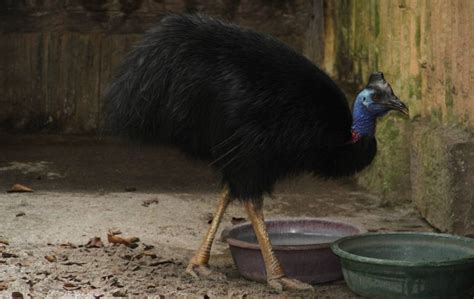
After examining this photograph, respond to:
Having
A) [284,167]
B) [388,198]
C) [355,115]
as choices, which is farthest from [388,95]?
[388,198]

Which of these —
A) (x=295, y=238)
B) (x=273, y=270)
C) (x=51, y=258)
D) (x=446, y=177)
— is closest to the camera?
(x=273, y=270)

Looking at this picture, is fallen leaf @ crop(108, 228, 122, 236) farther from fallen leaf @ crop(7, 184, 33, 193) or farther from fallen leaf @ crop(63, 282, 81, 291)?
fallen leaf @ crop(7, 184, 33, 193)

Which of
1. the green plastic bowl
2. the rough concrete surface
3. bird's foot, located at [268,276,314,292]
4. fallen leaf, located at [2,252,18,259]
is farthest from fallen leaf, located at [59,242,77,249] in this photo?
the rough concrete surface

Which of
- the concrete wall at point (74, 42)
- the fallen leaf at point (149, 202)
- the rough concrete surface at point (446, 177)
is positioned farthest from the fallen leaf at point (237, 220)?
the concrete wall at point (74, 42)

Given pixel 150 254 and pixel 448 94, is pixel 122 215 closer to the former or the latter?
pixel 150 254

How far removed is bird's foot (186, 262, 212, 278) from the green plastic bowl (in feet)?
2.26

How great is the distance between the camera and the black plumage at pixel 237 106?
14.1 ft

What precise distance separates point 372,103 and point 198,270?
43.0 inches

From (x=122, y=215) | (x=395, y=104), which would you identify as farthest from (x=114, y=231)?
(x=395, y=104)

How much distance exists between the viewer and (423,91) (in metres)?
6.10

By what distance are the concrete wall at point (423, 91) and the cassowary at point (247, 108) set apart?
40.2 inches

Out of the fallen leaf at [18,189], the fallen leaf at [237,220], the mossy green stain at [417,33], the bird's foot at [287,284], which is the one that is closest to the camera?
the bird's foot at [287,284]

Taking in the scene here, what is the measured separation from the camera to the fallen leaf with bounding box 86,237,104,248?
16.8 ft

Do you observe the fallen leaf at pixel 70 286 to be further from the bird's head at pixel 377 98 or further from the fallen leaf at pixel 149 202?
the fallen leaf at pixel 149 202
